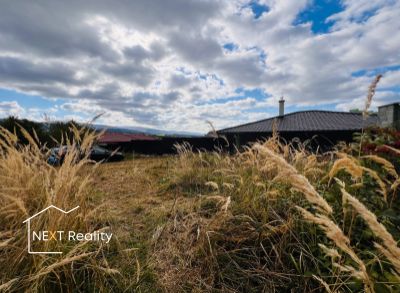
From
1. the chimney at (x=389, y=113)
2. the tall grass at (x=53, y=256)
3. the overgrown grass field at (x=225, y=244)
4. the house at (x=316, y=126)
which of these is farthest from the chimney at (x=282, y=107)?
the tall grass at (x=53, y=256)

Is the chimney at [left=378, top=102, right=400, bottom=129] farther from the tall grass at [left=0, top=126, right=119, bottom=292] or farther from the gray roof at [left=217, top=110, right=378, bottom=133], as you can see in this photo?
the tall grass at [left=0, top=126, right=119, bottom=292]

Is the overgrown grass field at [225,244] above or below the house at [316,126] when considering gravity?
below

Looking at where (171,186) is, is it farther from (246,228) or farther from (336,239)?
(336,239)

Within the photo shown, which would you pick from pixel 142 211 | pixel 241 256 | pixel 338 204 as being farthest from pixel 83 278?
pixel 338 204

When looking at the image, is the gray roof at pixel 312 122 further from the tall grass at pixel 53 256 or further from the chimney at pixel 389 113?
the tall grass at pixel 53 256

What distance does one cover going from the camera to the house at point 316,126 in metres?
10.8

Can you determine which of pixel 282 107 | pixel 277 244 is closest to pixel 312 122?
pixel 282 107

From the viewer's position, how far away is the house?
10828mm

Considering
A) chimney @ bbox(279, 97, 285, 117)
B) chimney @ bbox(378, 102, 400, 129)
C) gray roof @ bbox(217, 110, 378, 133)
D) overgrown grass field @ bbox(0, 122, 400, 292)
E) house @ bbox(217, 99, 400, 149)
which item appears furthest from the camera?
chimney @ bbox(279, 97, 285, 117)

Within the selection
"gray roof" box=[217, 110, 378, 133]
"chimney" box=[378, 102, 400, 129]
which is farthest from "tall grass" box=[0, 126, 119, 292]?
"chimney" box=[378, 102, 400, 129]

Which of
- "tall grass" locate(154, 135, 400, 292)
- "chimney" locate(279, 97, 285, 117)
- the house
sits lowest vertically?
"tall grass" locate(154, 135, 400, 292)

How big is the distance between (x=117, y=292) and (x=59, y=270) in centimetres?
40

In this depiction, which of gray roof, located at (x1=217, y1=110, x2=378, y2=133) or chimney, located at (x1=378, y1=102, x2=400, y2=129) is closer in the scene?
chimney, located at (x1=378, y1=102, x2=400, y2=129)

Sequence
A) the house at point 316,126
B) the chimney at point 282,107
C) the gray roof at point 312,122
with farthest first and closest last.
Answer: the chimney at point 282,107
the gray roof at point 312,122
the house at point 316,126
